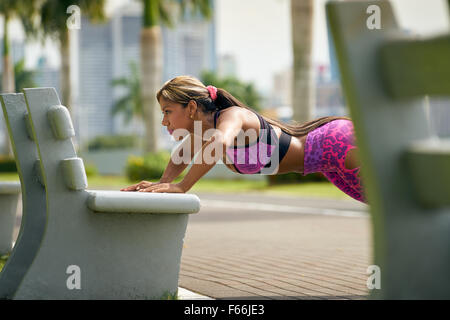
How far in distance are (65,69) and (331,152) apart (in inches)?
1212

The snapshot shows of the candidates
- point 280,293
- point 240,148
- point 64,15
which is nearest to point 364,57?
point 240,148

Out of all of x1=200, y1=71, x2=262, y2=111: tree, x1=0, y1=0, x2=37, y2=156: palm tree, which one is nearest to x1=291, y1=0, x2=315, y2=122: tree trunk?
x1=0, y1=0, x2=37, y2=156: palm tree

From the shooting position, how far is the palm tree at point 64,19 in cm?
2939

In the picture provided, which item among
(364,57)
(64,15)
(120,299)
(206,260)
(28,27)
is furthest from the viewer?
(28,27)

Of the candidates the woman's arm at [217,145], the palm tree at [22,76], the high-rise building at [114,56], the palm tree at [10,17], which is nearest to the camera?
the woman's arm at [217,145]

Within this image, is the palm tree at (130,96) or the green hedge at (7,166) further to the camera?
the palm tree at (130,96)

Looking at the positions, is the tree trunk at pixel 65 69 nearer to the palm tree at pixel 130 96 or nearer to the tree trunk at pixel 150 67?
the tree trunk at pixel 150 67

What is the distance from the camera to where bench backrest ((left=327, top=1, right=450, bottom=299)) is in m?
1.77

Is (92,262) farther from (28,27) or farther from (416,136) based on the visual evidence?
(28,27)

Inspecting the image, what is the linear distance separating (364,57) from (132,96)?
9525 cm

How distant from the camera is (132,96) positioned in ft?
314

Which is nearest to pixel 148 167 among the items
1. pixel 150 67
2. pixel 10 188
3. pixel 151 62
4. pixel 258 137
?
pixel 150 67

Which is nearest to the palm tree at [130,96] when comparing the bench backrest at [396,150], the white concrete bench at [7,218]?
the white concrete bench at [7,218]

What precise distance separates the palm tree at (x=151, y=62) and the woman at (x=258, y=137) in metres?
21.7
